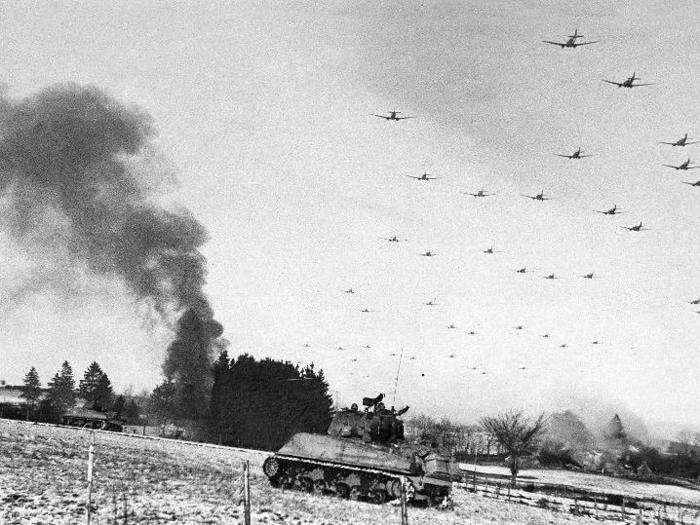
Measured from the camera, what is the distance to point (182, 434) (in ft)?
204

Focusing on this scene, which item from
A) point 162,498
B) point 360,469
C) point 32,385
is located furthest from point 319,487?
point 32,385

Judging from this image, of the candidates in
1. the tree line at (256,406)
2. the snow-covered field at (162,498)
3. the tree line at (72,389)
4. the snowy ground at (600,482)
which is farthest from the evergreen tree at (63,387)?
the snow-covered field at (162,498)

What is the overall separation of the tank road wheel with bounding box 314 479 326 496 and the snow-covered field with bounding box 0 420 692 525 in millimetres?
888

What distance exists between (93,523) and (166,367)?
50.9 meters

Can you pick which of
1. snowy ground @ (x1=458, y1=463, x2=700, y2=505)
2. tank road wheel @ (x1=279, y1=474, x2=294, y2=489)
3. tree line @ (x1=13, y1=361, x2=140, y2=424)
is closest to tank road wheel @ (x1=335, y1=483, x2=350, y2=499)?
tank road wheel @ (x1=279, y1=474, x2=294, y2=489)

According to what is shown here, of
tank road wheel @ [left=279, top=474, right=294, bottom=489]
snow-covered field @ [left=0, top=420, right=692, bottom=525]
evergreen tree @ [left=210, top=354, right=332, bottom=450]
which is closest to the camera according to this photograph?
snow-covered field @ [left=0, top=420, right=692, bottom=525]

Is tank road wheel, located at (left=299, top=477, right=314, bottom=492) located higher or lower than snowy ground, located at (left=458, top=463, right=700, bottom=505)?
higher

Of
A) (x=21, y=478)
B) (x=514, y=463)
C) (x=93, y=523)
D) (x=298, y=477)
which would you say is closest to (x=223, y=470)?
(x=298, y=477)

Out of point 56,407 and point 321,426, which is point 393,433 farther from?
point 56,407

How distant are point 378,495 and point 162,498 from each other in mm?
7796

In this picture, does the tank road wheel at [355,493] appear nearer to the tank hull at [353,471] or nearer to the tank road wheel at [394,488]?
the tank hull at [353,471]

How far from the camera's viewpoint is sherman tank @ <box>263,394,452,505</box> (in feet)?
67.4

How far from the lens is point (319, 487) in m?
21.4

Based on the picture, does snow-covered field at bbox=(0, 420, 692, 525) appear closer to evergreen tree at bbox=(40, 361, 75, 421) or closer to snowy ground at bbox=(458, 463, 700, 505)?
snowy ground at bbox=(458, 463, 700, 505)
